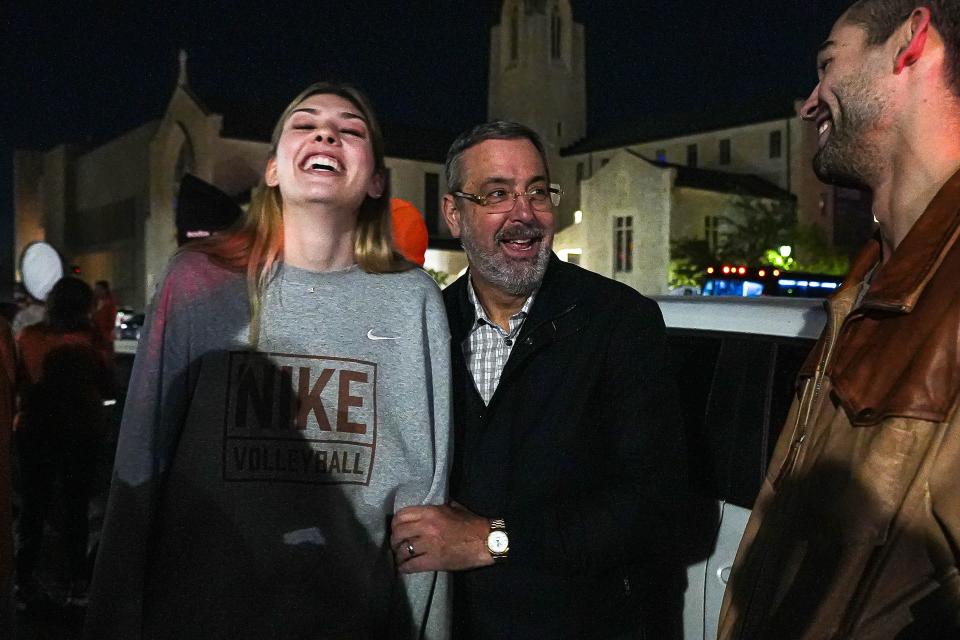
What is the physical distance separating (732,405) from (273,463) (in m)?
1.65

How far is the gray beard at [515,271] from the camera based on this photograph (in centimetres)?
249

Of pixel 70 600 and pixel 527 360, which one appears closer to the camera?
pixel 527 360

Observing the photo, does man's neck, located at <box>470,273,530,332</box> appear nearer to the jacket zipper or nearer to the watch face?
the watch face

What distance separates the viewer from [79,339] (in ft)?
18.1

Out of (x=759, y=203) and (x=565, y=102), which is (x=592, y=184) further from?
(x=565, y=102)

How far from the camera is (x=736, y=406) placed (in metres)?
2.91

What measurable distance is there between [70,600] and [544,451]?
469cm

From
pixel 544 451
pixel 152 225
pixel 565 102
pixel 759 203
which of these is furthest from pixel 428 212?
pixel 544 451

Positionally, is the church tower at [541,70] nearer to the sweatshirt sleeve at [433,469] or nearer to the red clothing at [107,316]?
the red clothing at [107,316]

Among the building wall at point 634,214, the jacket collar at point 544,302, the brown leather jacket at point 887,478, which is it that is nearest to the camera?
the brown leather jacket at point 887,478

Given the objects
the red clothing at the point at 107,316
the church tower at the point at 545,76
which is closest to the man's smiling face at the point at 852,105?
the red clothing at the point at 107,316

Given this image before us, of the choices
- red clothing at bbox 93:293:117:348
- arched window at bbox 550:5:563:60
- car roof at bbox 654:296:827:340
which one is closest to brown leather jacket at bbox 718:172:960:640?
car roof at bbox 654:296:827:340

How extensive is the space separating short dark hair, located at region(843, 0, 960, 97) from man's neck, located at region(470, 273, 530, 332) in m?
1.18

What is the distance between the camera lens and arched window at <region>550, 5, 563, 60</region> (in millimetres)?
58062
